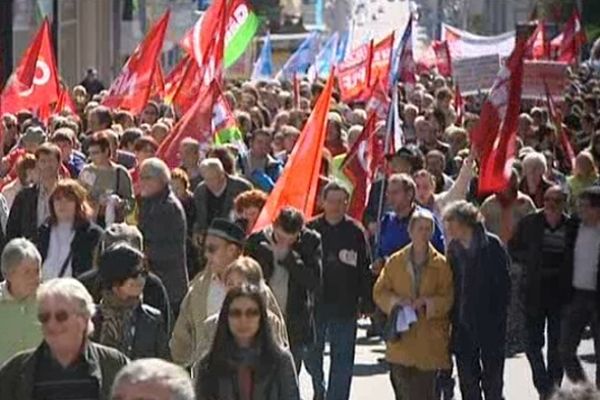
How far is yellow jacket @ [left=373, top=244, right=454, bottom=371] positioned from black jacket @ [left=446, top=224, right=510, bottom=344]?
0.14 metres

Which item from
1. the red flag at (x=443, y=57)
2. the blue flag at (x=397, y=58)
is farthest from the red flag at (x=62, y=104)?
the red flag at (x=443, y=57)

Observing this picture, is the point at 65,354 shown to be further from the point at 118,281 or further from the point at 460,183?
the point at 460,183

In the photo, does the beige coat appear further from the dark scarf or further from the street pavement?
the street pavement

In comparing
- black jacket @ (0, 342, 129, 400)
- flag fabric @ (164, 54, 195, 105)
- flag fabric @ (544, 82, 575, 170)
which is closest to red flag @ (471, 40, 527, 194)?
flag fabric @ (544, 82, 575, 170)

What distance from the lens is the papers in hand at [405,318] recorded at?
11930 mm

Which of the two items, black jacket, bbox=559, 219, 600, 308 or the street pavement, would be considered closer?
black jacket, bbox=559, 219, 600, 308

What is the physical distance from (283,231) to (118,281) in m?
2.72

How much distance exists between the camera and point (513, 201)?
1522 centimetres

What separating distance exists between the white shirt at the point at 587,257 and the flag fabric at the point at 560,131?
6.84m

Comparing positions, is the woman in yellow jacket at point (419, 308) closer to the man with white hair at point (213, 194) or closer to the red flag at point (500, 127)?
the man with white hair at point (213, 194)

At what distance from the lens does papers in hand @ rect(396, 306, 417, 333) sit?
11930mm

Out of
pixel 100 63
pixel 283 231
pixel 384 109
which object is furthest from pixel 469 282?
pixel 100 63

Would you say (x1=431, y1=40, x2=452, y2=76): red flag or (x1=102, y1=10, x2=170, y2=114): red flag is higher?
(x1=102, y1=10, x2=170, y2=114): red flag

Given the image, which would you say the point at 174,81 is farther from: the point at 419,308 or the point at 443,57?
the point at 419,308
